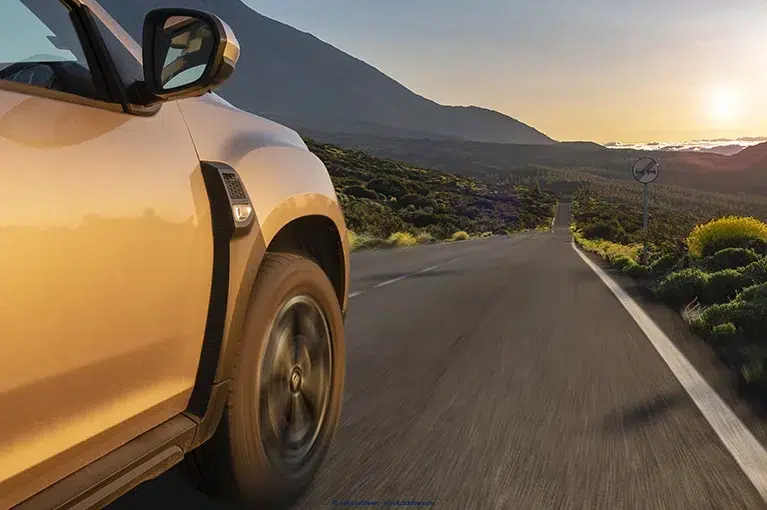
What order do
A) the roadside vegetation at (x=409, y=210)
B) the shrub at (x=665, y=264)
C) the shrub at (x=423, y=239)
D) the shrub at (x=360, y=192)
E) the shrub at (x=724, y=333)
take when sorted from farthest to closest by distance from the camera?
the shrub at (x=360, y=192) → the shrub at (x=423, y=239) → the roadside vegetation at (x=409, y=210) → the shrub at (x=665, y=264) → the shrub at (x=724, y=333)

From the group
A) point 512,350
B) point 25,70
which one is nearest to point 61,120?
point 25,70

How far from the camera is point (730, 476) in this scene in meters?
3.41

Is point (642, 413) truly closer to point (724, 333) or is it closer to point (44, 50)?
point (724, 333)

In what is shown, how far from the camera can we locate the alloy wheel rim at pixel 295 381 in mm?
2859

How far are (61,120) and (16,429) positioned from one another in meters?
0.75

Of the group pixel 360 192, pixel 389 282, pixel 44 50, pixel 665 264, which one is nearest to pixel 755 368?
pixel 44 50

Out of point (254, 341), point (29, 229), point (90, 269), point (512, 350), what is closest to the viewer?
point (29, 229)

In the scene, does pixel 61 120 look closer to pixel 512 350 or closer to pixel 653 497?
pixel 653 497

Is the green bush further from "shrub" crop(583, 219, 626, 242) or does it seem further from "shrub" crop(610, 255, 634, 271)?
"shrub" crop(583, 219, 626, 242)

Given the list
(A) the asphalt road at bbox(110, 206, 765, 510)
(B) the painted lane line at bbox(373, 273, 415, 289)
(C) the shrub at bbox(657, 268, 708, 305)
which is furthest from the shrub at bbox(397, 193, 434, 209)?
(A) the asphalt road at bbox(110, 206, 765, 510)

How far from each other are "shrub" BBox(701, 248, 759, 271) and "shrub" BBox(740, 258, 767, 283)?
1395mm

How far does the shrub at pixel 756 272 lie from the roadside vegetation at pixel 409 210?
15.2 m

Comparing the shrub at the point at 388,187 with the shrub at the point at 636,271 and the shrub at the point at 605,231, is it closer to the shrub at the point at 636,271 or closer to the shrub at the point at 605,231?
the shrub at the point at 605,231

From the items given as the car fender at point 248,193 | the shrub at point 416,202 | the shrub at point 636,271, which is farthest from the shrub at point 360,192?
the car fender at point 248,193
